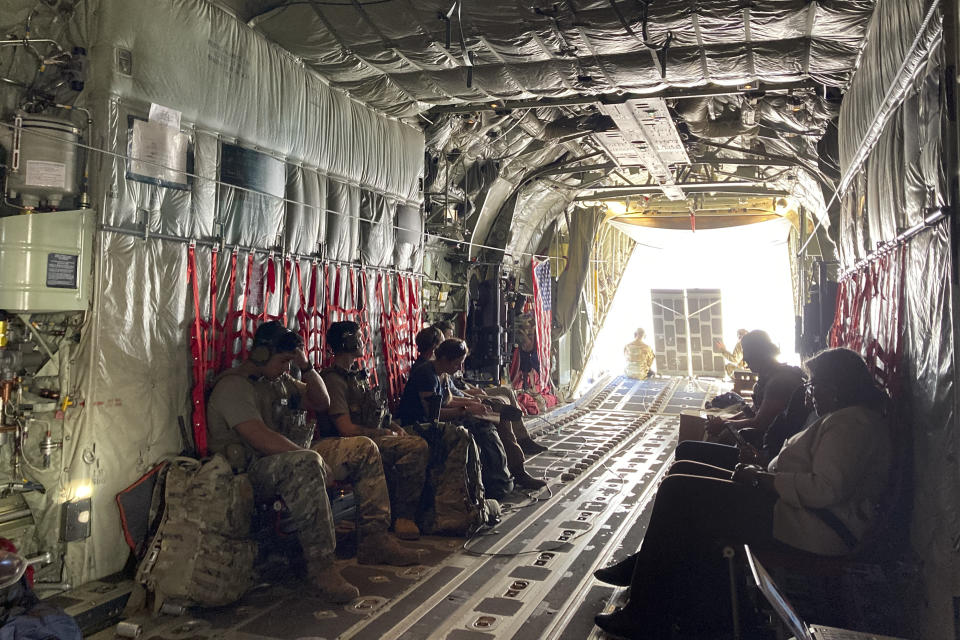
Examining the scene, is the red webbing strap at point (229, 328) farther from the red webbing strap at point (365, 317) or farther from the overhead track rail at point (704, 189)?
the overhead track rail at point (704, 189)

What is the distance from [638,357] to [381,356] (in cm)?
1103

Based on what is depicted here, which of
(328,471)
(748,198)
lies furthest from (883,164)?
(748,198)

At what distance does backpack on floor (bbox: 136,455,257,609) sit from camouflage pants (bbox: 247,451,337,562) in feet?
0.38

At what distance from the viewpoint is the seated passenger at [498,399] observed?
707 centimetres

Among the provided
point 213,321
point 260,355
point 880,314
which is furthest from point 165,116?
point 880,314

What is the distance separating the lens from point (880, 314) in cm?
380

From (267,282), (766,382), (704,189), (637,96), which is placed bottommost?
(766,382)

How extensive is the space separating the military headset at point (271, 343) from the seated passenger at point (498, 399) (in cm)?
219

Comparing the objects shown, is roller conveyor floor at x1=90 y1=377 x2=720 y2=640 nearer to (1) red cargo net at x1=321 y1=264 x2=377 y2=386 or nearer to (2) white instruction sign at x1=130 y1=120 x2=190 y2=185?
(1) red cargo net at x1=321 y1=264 x2=377 y2=386

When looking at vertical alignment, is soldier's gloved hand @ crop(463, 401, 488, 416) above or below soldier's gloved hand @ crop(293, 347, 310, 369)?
below

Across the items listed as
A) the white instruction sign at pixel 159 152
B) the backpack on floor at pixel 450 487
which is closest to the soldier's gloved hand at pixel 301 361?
the backpack on floor at pixel 450 487

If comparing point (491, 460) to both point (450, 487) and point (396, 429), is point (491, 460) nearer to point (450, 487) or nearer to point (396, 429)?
point (450, 487)

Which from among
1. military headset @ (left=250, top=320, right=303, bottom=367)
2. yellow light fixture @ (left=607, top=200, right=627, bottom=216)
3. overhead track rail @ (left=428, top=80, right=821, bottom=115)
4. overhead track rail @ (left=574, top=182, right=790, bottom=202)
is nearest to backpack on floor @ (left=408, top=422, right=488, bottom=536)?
military headset @ (left=250, top=320, right=303, bottom=367)

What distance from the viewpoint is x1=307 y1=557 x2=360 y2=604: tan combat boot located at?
378 cm
